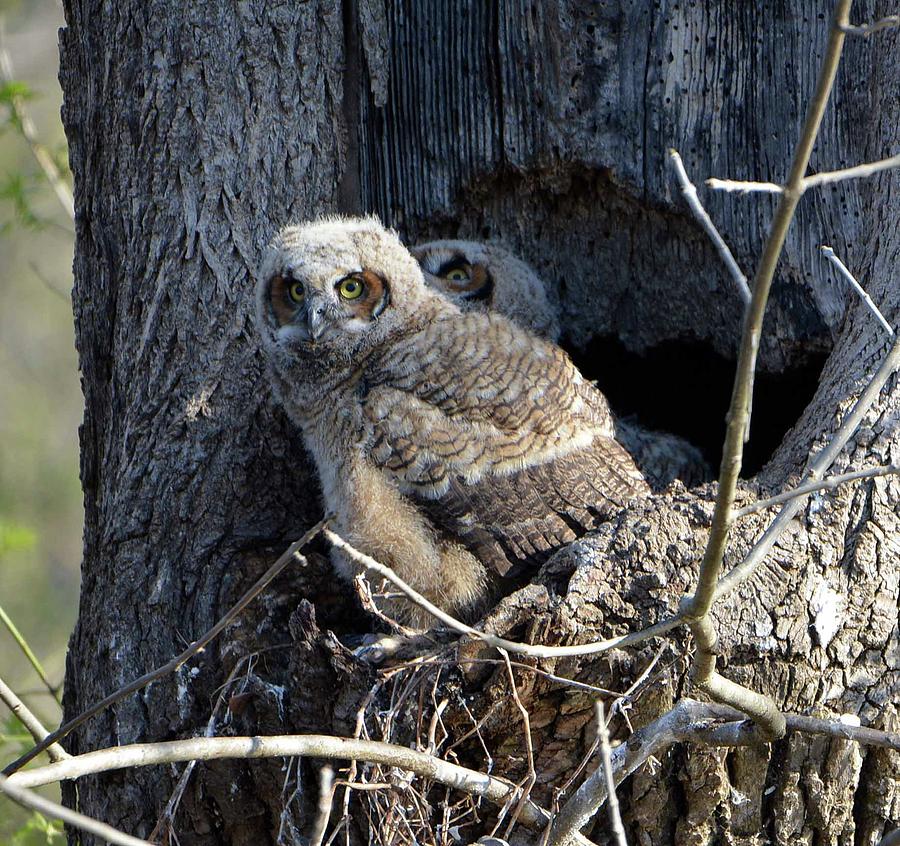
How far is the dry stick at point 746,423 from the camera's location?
1.31 m

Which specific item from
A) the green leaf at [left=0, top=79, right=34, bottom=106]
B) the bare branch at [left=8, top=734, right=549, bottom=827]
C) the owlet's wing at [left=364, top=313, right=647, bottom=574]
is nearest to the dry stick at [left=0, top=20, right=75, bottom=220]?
the green leaf at [left=0, top=79, right=34, bottom=106]

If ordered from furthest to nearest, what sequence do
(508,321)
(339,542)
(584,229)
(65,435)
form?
(65,435), (584,229), (508,321), (339,542)

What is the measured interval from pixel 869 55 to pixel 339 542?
239cm

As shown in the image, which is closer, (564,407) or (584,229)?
(564,407)

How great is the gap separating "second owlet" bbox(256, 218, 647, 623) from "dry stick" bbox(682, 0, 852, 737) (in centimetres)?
81

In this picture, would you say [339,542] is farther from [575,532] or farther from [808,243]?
[808,243]

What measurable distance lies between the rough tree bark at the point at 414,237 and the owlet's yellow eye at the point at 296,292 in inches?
7.2

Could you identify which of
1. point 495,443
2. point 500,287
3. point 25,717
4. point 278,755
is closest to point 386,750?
point 278,755

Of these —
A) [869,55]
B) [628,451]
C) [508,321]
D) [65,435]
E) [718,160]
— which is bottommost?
[65,435]

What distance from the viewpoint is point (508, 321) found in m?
3.05

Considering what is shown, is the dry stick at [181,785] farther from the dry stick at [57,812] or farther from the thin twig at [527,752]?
the dry stick at [57,812]

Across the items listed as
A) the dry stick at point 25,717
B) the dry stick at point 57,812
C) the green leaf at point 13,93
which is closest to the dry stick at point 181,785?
the dry stick at point 25,717

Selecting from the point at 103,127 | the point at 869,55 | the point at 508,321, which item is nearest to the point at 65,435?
the point at 103,127

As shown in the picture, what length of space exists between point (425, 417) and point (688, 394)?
1233 mm
